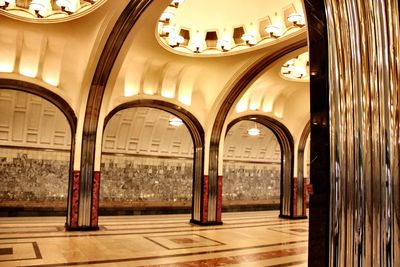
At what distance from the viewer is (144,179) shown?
14492 millimetres

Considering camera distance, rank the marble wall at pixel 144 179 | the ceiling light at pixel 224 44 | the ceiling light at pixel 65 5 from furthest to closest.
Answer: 1. the marble wall at pixel 144 179
2. the ceiling light at pixel 224 44
3. the ceiling light at pixel 65 5

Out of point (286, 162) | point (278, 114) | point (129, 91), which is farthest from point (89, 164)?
point (286, 162)

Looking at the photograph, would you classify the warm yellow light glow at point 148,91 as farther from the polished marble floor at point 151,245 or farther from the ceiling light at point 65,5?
the ceiling light at point 65,5

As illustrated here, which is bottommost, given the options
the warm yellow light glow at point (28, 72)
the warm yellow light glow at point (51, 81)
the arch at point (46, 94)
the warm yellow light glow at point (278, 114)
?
the arch at point (46, 94)

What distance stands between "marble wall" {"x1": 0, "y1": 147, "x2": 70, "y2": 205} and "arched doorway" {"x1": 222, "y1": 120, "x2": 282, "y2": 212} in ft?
22.4

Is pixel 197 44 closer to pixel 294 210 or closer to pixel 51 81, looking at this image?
pixel 51 81

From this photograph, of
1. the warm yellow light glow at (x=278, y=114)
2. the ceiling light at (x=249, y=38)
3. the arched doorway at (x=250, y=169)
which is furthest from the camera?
the arched doorway at (x=250, y=169)

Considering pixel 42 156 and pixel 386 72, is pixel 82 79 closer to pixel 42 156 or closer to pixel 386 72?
pixel 42 156

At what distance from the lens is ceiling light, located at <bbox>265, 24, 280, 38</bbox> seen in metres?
8.15

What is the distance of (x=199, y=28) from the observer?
9602 millimetres

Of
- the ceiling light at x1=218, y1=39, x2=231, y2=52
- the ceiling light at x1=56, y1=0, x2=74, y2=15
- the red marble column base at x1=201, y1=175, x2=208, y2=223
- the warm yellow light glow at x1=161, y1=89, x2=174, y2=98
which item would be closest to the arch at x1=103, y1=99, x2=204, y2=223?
the red marble column base at x1=201, y1=175, x2=208, y2=223

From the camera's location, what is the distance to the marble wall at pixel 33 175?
12.4 meters

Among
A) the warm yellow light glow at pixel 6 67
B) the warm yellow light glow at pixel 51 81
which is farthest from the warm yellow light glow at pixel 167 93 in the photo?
the warm yellow light glow at pixel 6 67

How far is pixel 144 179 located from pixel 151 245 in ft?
23.4
